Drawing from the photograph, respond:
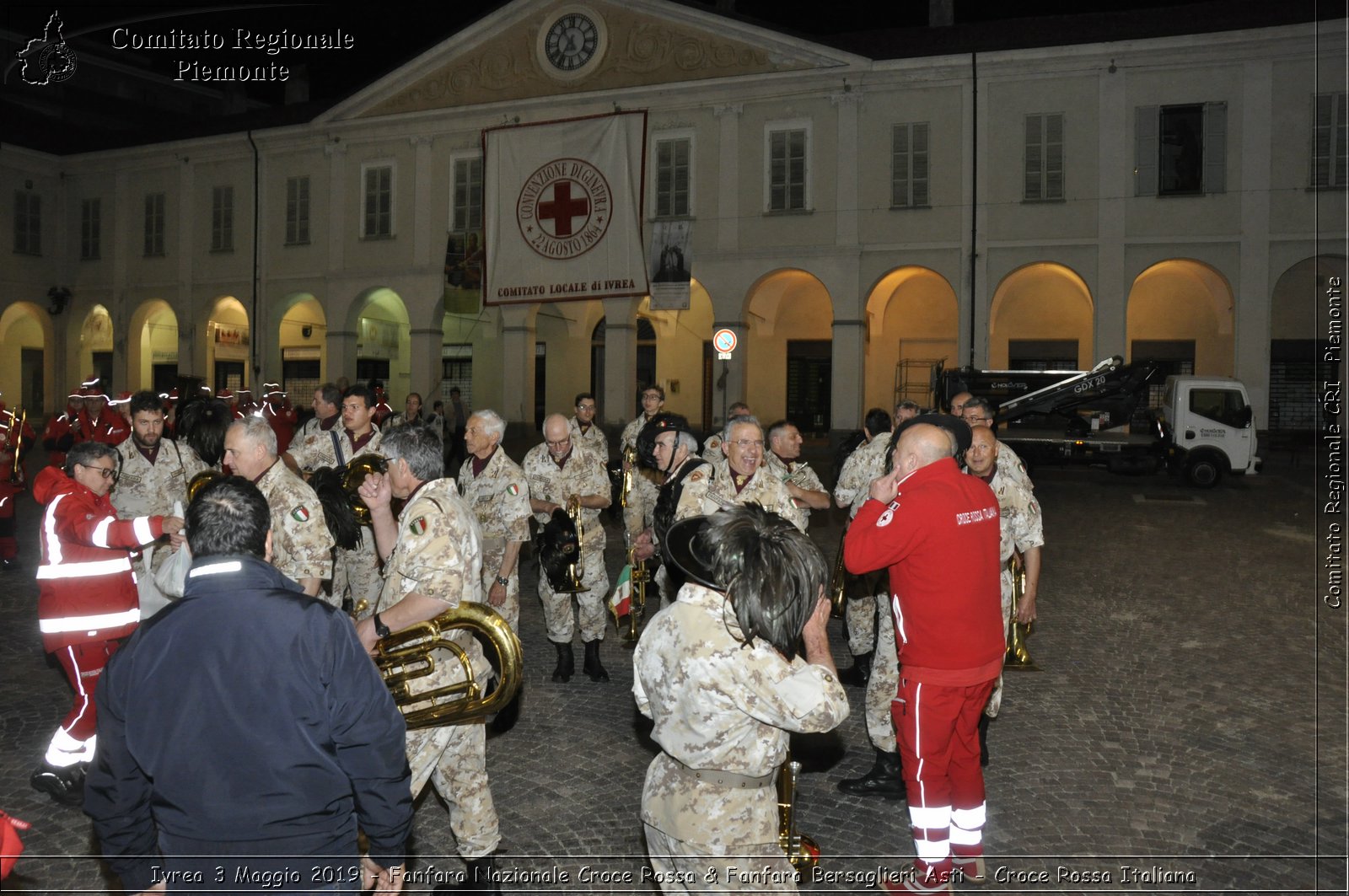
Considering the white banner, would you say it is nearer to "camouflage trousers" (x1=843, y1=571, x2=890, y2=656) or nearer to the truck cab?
the truck cab

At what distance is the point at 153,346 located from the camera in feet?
106

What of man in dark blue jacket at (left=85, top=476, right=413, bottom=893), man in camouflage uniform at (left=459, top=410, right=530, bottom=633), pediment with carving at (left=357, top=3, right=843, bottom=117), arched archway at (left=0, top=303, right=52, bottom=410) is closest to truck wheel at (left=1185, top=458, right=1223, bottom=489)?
pediment with carving at (left=357, top=3, right=843, bottom=117)

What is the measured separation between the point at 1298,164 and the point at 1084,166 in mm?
4370

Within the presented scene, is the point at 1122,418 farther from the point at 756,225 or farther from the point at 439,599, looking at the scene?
the point at 439,599

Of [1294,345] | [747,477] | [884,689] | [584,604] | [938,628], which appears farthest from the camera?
[1294,345]

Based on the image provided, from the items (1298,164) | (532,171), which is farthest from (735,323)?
(1298,164)

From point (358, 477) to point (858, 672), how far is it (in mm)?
4161

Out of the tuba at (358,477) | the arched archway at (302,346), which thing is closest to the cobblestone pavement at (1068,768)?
the tuba at (358,477)

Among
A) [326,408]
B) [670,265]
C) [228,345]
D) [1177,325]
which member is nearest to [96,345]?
[228,345]

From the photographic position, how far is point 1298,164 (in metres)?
20.6

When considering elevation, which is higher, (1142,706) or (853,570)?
(853,570)

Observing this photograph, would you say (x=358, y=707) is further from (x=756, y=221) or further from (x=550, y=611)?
(x=756, y=221)

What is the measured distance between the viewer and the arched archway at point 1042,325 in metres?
25.1

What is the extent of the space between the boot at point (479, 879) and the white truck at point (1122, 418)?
1747cm
